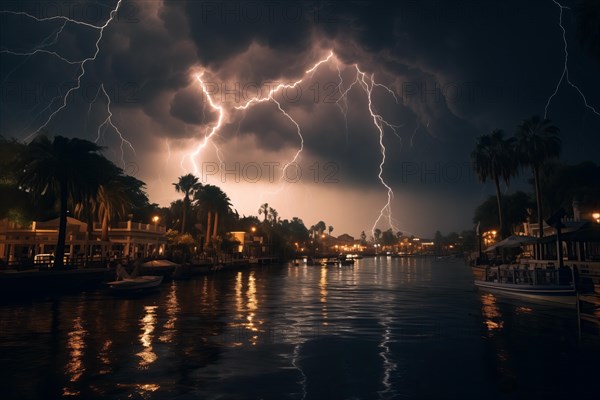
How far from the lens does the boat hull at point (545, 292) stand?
81.5ft

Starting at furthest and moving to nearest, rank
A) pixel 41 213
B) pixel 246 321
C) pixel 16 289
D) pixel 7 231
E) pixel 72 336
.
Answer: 1. pixel 41 213
2. pixel 7 231
3. pixel 16 289
4. pixel 246 321
5. pixel 72 336

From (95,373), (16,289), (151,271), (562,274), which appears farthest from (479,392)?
(151,271)

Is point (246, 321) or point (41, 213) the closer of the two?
point (246, 321)

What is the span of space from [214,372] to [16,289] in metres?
26.7

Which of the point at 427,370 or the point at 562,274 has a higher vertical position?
the point at 562,274

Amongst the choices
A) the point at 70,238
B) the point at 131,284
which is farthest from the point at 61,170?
the point at 131,284

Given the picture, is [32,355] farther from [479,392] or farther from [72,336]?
[479,392]

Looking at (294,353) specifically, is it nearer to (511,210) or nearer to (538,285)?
(538,285)

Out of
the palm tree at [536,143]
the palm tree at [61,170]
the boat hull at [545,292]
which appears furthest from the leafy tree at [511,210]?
the palm tree at [61,170]

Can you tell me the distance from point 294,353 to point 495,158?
54.5m

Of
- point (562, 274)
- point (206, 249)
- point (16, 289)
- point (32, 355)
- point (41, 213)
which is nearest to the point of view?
point (32, 355)

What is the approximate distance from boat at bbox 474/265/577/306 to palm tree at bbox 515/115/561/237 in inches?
881

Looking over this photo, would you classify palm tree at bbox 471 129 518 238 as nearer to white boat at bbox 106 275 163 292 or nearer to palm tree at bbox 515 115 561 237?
palm tree at bbox 515 115 561 237

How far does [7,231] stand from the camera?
46.2 metres
